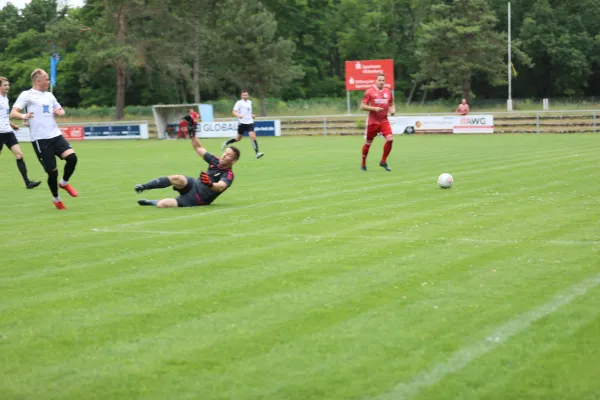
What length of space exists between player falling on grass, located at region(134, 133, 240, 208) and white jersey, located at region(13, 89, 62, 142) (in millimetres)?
1944

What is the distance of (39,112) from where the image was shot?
13492mm

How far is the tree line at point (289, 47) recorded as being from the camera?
63.7 metres

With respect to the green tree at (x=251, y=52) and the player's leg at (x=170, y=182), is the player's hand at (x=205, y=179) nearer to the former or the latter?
the player's leg at (x=170, y=182)

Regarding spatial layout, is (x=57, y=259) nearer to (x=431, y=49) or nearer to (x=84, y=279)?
(x=84, y=279)

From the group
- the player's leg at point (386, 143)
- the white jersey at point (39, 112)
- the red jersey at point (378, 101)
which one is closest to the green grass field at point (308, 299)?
the white jersey at point (39, 112)

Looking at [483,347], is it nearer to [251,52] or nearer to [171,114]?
[171,114]

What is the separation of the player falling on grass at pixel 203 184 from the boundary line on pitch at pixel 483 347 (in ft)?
22.5

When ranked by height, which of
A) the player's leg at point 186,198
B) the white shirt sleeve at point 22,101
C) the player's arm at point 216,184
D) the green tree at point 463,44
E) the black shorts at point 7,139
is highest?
the green tree at point 463,44

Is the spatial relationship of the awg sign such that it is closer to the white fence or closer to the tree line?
the white fence

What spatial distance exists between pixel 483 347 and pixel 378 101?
48.6 ft

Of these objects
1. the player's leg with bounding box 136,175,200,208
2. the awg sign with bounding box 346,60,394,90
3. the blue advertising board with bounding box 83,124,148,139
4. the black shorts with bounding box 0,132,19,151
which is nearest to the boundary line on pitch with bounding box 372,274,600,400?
the player's leg with bounding box 136,175,200,208

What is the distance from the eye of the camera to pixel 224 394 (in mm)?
4414

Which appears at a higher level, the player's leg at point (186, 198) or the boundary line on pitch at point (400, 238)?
the player's leg at point (186, 198)

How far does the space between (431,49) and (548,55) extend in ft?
49.5
